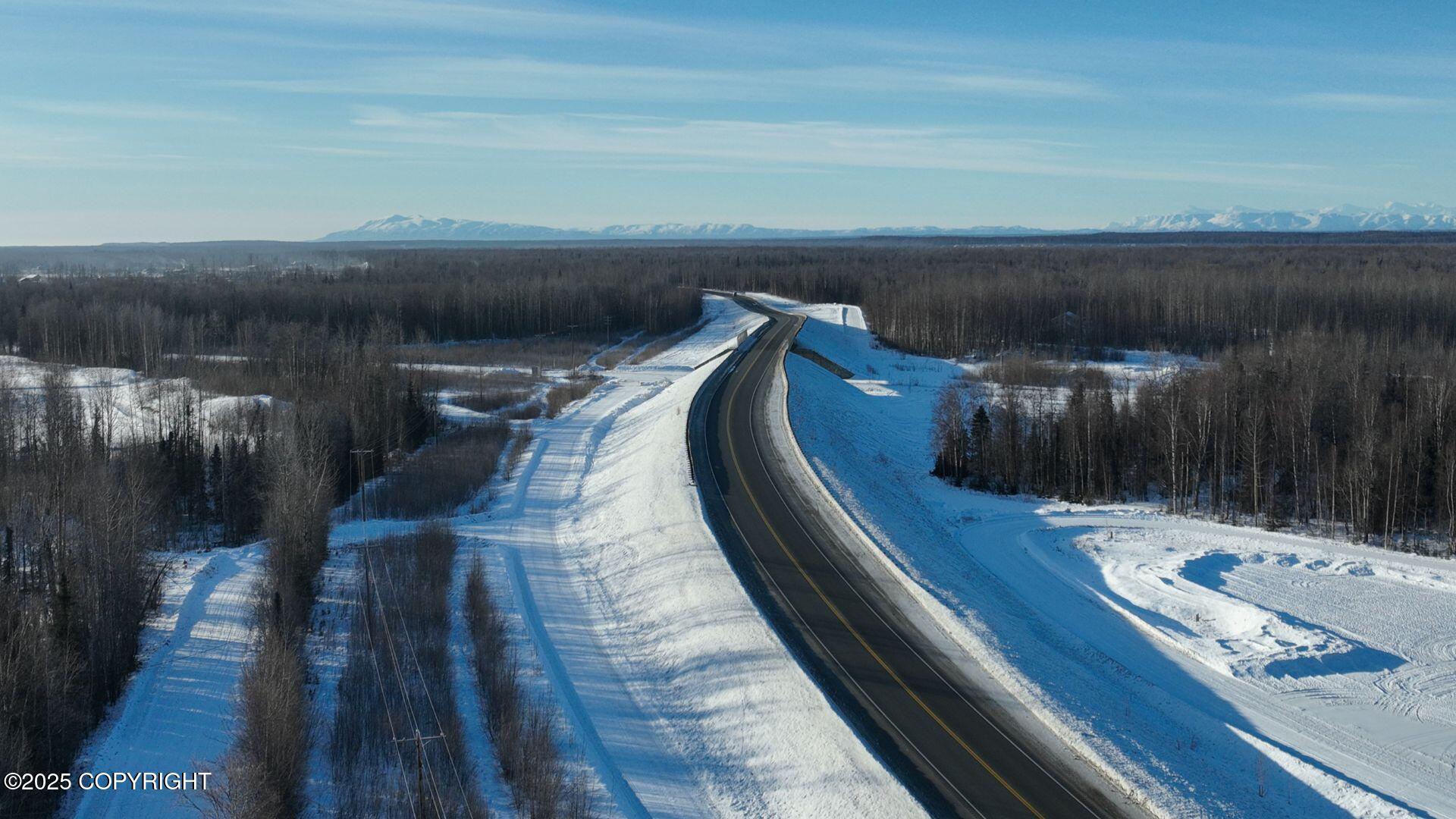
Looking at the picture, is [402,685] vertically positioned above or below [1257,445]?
below

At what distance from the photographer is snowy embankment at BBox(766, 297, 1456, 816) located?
80.1ft

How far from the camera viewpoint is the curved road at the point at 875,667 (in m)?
22.4

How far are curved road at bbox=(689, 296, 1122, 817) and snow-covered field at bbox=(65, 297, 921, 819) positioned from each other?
91 centimetres

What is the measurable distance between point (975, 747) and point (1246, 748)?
799cm

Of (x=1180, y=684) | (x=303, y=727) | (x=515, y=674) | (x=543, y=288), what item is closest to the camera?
(x=303, y=727)

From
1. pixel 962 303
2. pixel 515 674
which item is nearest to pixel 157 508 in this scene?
pixel 515 674

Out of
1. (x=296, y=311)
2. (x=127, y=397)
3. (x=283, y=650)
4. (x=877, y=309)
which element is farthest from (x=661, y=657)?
(x=877, y=309)

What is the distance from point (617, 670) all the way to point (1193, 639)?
1982 cm

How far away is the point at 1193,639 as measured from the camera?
34031 mm

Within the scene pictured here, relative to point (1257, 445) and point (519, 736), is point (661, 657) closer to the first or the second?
point (519, 736)

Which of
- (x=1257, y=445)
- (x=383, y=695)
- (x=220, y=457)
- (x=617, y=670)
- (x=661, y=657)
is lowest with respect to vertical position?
(x=617, y=670)

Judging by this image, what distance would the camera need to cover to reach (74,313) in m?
97.0

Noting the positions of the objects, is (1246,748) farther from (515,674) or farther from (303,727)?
(303,727)

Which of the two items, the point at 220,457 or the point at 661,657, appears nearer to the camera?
the point at 661,657
